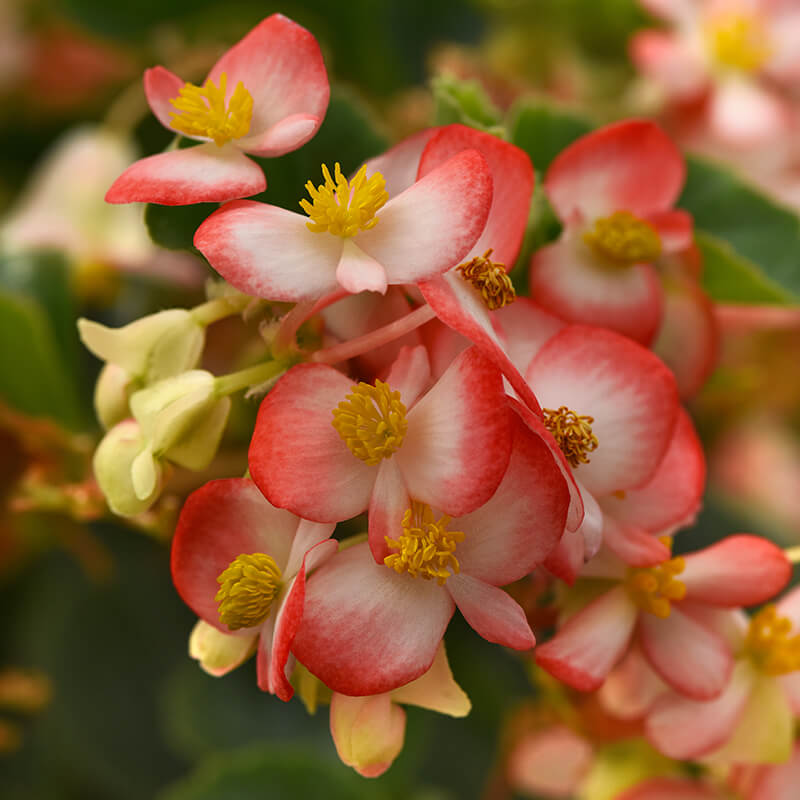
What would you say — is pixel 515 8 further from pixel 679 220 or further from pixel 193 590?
pixel 193 590

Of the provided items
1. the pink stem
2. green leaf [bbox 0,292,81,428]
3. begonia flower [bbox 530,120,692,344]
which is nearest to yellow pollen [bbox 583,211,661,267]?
begonia flower [bbox 530,120,692,344]

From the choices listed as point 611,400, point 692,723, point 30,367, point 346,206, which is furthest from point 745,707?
point 30,367

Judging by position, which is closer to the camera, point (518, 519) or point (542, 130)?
point (518, 519)

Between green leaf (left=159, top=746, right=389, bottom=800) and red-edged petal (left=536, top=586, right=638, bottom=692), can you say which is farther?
green leaf (left=159, top=746, right=389, bottom=800)

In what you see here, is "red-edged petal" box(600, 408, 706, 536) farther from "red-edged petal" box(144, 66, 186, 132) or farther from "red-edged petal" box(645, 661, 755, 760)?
"red-edged petal" box(144, 66, 186, 132)

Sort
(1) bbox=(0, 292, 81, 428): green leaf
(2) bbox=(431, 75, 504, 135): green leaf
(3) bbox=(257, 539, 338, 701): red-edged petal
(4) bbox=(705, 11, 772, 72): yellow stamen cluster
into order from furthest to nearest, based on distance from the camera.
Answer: (4) bbox=(705, 11, 772, 72): yellow stamen cluster < (1) bbox=(0, 292, 81, 428): green leaf < (2) bbox=(431, 75, 504, 135): green leaf < (3) bbox=(257, 539, 338, 701): red-edged petal

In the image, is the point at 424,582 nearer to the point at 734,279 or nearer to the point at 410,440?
the point at 410,440
